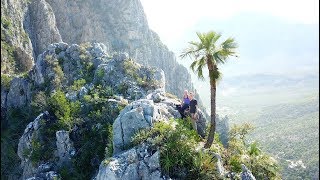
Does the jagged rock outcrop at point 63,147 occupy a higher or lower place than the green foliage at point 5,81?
lower

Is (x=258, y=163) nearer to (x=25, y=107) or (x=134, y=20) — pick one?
(x=25, y=107)

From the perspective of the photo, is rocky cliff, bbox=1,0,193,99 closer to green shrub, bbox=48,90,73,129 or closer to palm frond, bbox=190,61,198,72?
green shrub, bbox=48,90,73,129

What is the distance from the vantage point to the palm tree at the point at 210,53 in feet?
73.5

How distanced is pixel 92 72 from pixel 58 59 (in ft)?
18.3

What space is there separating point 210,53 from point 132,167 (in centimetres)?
735

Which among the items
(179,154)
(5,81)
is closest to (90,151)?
(179,154)

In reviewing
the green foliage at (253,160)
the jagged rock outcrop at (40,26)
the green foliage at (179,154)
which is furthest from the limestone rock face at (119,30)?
the green foliage at (179,154)

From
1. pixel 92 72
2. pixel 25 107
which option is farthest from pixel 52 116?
pixel 25 107

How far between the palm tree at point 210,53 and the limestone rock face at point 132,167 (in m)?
4.34

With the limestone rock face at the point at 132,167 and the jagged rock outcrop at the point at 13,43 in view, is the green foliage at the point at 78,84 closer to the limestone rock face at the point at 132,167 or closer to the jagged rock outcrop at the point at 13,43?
the limestone rock face at the point at 132,167

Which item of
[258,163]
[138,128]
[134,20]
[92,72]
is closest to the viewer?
[138,128]

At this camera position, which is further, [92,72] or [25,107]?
[25,107]

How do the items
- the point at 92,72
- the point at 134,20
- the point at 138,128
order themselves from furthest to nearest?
the point at 134,20, the point at 92,72, the point at 138,128

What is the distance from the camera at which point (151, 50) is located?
131 meters
